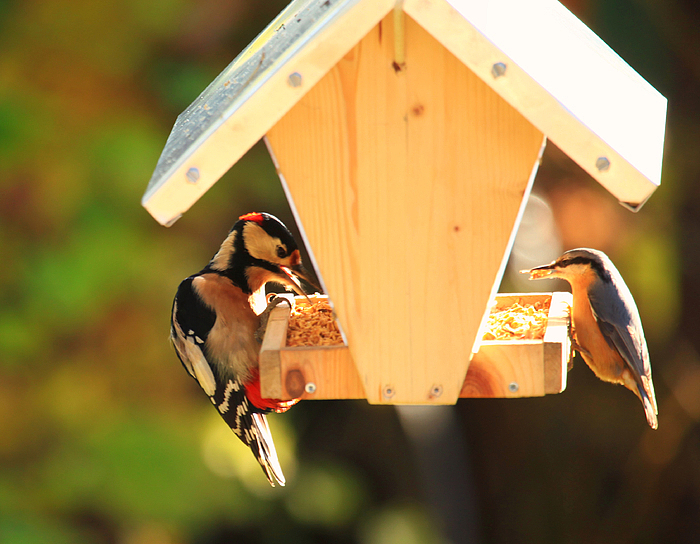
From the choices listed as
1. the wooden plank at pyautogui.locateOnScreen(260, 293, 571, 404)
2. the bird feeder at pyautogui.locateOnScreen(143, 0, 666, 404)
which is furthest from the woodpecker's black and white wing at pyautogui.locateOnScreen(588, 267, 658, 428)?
the bird feeder at pyautogui.locateOnScreen(143, 0, 666, 404)

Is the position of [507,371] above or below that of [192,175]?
below

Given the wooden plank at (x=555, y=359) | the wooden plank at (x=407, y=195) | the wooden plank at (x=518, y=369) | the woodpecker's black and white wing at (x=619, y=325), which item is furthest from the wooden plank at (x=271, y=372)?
the woodpecker's black and white wing at (x=619, y=325)

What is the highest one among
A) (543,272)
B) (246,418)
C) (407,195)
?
(407,195)

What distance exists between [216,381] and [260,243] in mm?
446

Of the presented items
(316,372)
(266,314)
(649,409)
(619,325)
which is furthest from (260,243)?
(649,409)

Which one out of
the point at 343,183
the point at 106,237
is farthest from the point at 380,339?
the point at 106,237

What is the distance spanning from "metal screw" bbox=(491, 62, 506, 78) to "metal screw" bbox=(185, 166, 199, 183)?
0.56 meters

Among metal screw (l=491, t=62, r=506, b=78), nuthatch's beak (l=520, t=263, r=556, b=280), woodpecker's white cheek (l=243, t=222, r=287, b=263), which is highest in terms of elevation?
metal screw (l=491, t=62, r=506, b=78)

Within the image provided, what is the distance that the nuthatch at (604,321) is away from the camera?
213cm

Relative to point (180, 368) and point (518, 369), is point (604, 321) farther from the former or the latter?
point (180, 368)

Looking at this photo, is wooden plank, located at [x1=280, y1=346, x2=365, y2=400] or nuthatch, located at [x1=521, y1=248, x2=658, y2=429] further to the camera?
nuthatch, located at [x1=521, y1=248, x2=658, y2=429]

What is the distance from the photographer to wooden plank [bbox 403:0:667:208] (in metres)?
1.31

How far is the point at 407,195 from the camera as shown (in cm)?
156

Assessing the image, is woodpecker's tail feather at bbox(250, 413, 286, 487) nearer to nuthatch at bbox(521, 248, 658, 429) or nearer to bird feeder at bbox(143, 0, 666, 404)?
bird feeder at bbox(143, 0, 666, 404)
